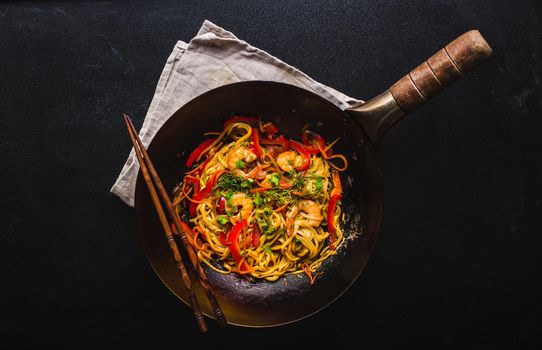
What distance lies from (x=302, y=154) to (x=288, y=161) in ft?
0.41

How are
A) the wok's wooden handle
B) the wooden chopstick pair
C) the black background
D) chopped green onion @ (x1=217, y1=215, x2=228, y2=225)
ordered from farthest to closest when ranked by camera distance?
the black background < chopped green onion @ (x1=217, y1=215, x2=228, y2=225) < the wooden chopstick pair < the wok's wooden handle

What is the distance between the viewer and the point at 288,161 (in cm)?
321

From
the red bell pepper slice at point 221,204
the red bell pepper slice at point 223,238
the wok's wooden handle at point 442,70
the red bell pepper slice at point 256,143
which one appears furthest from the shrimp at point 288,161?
the wok's wooden handle at point 442,70

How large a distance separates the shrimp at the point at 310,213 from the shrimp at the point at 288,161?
10.4 inches

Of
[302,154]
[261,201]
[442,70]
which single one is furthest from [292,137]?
[442,70]

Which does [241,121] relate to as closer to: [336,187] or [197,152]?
[197,152]

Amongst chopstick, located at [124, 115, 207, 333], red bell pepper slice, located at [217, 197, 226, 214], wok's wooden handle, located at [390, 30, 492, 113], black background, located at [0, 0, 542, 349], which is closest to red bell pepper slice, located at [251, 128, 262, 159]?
red bell pepper slice, located at [217, 197, 226, 214]

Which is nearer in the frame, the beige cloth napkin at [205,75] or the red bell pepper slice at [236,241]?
the red bell pepper slice at [236,241]

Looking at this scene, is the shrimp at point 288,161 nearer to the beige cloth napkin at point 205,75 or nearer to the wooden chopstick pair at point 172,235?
the beige cloth napkin at point 205,75

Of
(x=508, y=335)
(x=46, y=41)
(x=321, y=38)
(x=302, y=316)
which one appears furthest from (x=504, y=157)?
(x=46, y=41)

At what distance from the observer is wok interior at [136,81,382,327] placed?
9.82ft

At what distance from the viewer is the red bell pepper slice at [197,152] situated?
128 inches

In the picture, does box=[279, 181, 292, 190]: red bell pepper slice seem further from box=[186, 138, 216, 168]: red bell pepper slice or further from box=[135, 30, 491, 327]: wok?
box=[186, 138, 216, 168]: red bell pepper slice

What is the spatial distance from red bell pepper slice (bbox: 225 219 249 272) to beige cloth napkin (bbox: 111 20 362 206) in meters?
0.79
